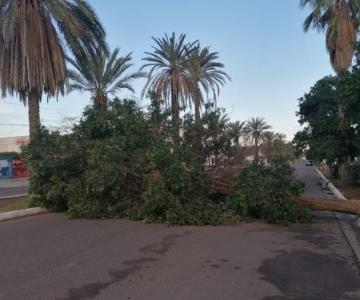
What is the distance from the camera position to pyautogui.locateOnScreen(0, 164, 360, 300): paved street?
244 inches

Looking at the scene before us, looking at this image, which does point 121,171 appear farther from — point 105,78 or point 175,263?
point 105,78

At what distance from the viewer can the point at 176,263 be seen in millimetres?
7852

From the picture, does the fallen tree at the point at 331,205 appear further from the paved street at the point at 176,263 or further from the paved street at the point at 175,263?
the paved street at the point at 175,263

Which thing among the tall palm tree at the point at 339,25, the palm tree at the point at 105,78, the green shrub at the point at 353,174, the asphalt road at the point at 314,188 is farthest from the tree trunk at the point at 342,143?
the palm tree at the point at 105,78

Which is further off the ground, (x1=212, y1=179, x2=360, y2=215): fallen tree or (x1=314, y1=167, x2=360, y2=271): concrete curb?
(x1=212, y1=179, x2=360, y2=215): fallen tree

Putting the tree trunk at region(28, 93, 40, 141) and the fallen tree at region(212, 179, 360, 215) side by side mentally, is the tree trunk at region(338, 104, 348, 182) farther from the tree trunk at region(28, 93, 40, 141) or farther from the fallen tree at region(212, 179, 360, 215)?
the tree trunk at region(28, 93, 40, 141)

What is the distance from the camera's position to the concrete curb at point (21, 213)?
45.7 feet

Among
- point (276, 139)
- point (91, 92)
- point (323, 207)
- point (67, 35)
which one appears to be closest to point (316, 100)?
point (91, 92)

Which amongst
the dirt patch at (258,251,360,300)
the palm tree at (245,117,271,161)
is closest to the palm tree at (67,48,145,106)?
the dirt patch at (258,251,360,300)

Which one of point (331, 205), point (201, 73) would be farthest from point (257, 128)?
point (331, 205)

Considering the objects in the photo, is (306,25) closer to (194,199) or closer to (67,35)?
(67,35)

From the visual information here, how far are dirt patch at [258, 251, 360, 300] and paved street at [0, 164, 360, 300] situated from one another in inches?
0.5

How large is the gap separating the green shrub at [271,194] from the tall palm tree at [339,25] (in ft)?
54.0

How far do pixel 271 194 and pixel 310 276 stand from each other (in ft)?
18.8
